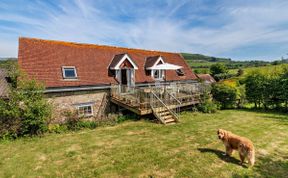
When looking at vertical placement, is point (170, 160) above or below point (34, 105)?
below

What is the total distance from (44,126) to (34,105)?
1.65 m

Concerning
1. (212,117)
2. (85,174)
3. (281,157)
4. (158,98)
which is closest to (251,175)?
(281,157)

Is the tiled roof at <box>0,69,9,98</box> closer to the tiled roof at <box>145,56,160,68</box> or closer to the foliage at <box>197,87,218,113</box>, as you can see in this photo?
the tiled roof at <box>145,56,160,68</box>

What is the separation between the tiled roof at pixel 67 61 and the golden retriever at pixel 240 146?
11.7m

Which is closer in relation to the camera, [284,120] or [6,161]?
[6,161]

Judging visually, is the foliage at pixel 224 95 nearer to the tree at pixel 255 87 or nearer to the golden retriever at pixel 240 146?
the tree at pixel 255 87

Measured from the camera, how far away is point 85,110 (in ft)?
51.4

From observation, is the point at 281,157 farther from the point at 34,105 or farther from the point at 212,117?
the point at 34,105

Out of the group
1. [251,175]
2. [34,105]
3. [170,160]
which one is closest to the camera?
[251,175]

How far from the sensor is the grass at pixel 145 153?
287 inches

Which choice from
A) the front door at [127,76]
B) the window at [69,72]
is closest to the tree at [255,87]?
the front door at [127,76]

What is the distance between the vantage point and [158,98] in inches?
575

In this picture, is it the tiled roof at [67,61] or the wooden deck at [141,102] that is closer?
the wooden deck at [141,102]

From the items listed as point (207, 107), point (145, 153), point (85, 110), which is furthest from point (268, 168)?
point (85, 110)
